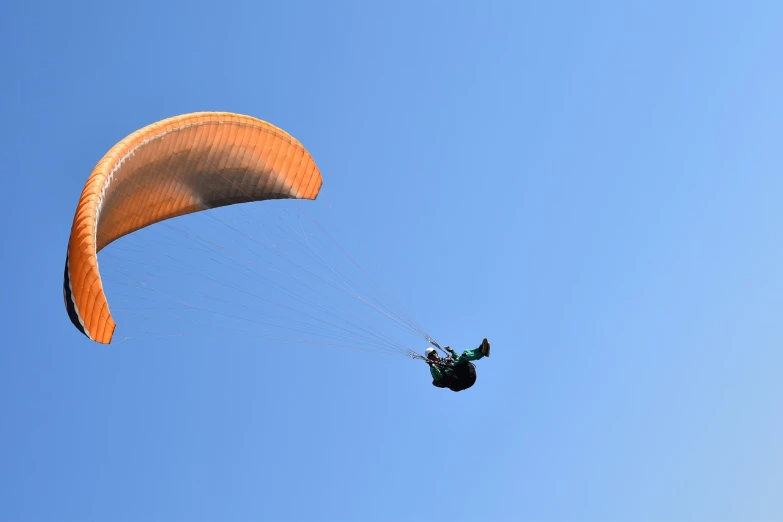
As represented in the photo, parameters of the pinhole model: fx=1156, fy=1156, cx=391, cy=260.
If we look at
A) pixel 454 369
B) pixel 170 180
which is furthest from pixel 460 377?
pixel 170 180

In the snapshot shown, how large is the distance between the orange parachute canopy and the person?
642 cm

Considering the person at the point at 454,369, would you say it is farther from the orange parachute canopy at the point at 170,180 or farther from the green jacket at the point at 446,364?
the orange parachute canopy at the point at 170,180

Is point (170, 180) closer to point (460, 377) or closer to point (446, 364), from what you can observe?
point (446, 364)

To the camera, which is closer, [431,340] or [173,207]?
[431,340]

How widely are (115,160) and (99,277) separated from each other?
299 cm

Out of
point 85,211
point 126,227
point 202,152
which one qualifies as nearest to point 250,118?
point 202,152

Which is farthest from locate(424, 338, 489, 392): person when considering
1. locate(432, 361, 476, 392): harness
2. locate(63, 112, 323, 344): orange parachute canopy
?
locate(63, 112, 323, 344): orange parachute canopy

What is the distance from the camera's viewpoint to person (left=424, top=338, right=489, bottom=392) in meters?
25.0

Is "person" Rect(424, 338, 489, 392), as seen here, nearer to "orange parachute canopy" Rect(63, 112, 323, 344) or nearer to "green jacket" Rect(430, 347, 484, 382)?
"green jacket" Rect(430, 347, 484, 382)

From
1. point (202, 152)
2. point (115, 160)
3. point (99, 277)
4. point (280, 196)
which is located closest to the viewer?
point (99, 277)

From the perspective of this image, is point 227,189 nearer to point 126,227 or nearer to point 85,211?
point 126,227

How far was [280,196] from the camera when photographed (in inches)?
1148

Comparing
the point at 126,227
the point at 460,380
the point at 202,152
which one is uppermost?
the point at 202,152

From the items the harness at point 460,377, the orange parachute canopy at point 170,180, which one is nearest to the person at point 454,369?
the harness at point 460,377
